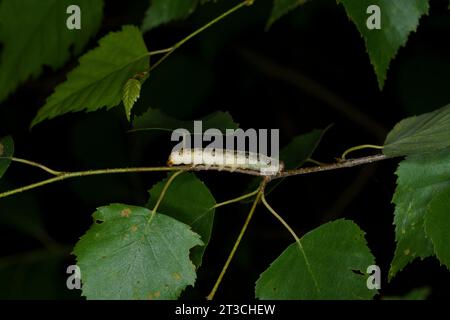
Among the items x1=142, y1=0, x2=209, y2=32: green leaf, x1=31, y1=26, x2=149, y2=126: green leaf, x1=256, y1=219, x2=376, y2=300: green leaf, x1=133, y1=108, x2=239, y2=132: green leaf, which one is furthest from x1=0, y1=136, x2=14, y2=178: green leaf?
x1=142, y1=0, x2=209, y2=32: green leaf

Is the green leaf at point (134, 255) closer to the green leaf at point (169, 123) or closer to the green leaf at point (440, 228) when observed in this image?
the green leaf at point (169, 123)

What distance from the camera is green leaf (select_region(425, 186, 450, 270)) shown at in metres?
0.78

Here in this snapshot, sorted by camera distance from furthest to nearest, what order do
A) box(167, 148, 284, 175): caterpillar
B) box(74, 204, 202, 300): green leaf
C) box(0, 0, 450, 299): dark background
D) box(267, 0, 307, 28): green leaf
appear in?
box(0, 0, 450, 299): dark background → box(267, 0, 307, 28): green leaf → box(167, 148, 284, 175): caterpillar → box(74, 204, 202, 300): green leaf

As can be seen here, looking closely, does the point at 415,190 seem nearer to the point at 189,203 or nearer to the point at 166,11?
the point at 189,203

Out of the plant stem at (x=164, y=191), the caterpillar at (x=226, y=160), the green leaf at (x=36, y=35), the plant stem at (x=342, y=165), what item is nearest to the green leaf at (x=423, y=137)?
the plant stem at (x=342, y=165)

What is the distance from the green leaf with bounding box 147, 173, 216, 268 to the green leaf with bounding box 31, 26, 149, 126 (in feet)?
0.47

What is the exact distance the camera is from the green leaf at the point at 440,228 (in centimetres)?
78

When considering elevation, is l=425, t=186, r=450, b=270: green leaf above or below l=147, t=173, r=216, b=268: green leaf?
below

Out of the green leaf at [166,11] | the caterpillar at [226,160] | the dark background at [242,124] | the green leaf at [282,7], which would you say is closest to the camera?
the caterpillar at [226,160]

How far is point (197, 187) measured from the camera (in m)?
0.89

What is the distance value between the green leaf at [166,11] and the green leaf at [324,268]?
584mm

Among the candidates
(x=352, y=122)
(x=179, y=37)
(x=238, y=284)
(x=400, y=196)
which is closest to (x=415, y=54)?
(x=352, y=122)

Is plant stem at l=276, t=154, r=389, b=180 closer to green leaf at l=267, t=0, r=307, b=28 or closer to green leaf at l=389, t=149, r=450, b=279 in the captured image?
green leaf at l=389, t=149, r=450, b=279

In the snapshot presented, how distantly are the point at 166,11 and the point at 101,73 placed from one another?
37 cm
